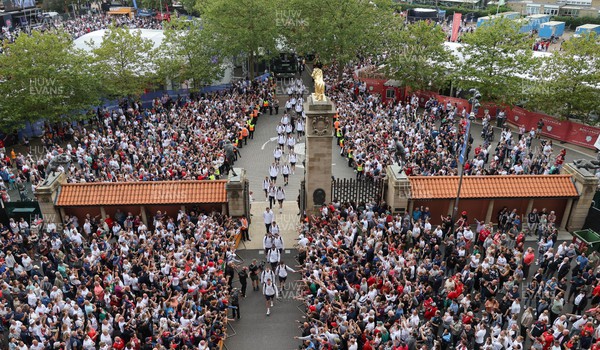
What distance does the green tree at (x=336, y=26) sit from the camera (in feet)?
142

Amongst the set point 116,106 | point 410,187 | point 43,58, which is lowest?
point 116,106

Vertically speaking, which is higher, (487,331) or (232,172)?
(232,172)

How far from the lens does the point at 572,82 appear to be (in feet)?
112

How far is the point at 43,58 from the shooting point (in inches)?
1335

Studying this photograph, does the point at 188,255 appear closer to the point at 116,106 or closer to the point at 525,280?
the point at 525,280

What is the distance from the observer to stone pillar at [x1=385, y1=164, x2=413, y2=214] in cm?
2170

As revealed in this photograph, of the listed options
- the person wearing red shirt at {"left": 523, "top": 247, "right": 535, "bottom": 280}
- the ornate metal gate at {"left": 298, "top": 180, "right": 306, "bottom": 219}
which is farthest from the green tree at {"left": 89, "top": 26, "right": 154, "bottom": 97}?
the person wearing red shirt at {"left": 523, "top": 247, "right": 535, "bottom": 280}

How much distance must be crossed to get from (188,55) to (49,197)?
22.9 meters

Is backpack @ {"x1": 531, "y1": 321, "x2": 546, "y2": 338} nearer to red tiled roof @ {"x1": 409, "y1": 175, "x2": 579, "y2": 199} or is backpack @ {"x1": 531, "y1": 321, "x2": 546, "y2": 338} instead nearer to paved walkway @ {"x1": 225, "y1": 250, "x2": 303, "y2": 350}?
paved walkway @ {"x1": 225, "y1": 250, "x2": 303, "y2": 350}

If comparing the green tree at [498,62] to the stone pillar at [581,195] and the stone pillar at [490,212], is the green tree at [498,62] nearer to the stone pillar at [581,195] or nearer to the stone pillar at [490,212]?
the stone pillar at [581,195]

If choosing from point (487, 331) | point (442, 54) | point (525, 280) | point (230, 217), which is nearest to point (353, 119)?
point (442, 54)

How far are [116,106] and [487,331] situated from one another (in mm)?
33961

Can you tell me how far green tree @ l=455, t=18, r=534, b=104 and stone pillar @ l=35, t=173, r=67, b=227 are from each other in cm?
2903

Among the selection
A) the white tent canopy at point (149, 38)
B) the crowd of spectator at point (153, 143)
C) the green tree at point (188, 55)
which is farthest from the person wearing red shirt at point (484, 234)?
the white tent canopy at point (149, 38)
